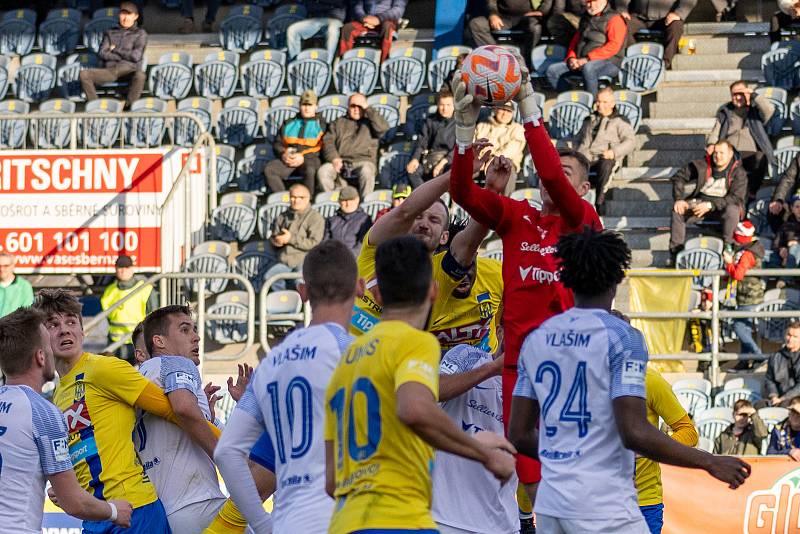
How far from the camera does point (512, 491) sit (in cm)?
716

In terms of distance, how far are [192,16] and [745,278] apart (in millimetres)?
10348

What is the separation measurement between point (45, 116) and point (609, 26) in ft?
23.7

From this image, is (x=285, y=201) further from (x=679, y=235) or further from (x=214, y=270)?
(x=679, y=235)

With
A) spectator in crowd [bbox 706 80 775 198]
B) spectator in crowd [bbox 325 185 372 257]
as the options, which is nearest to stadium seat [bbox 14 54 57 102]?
spectator in crowd [bbox 325 185 372 257]

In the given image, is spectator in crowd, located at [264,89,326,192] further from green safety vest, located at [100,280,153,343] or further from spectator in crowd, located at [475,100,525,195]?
green safety vest, located at [100,280,153,343]

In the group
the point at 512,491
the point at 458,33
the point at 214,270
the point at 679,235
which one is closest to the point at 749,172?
the point at 679,235

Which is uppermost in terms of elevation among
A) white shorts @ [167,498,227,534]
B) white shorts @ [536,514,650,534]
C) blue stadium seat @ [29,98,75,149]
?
blue stadium seat @ [29,98,75,149]

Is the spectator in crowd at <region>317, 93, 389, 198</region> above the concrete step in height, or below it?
below

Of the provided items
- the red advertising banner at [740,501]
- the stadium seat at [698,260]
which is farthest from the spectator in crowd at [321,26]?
the red advertising banner at [740,501]

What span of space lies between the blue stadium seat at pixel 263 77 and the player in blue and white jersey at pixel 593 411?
45.0ft

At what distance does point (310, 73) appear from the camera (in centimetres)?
1864

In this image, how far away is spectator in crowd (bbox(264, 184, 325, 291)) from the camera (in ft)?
50.4

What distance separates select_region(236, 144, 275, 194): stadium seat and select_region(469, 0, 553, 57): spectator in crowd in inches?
129

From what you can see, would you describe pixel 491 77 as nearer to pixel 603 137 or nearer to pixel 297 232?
pixel 297 232
